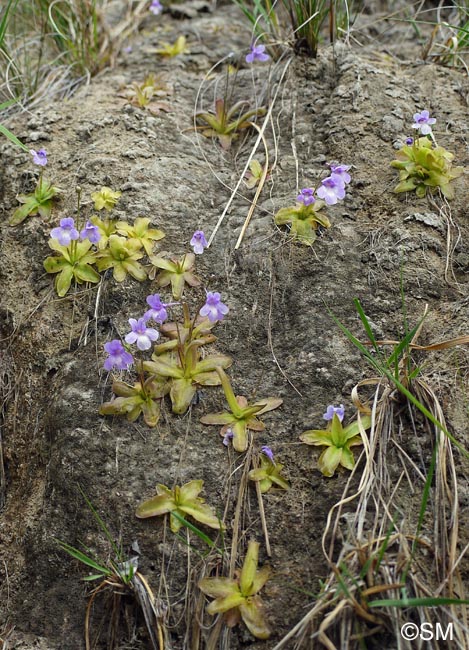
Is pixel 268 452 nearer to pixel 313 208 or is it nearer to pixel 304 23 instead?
pixel 313 208

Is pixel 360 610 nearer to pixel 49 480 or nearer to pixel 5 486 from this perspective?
pixel 49 480

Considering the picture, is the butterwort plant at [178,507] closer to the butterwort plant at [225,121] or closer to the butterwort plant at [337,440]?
the butterwort plant at [337,440]

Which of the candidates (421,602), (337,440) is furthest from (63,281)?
(421,602)

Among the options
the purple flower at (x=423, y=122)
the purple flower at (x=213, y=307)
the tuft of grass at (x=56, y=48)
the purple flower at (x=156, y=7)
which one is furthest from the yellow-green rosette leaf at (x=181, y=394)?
the purple flower at (x=156, y=7)

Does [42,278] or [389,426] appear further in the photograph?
[42,278]

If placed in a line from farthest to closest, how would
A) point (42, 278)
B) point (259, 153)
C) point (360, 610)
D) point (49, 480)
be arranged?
1. point (259, 153)
2. point (42, 278)
3. point (49, 480)
4. point (360, 610)

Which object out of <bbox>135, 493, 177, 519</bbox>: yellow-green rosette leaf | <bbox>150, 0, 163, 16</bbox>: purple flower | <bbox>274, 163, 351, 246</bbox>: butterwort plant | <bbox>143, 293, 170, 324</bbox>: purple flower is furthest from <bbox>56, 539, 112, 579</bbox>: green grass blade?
<bbox>150, 0, 163, 16</bbox>: purple flower

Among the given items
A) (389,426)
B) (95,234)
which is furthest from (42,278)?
(389,426)
